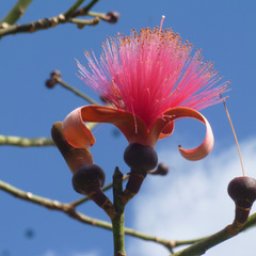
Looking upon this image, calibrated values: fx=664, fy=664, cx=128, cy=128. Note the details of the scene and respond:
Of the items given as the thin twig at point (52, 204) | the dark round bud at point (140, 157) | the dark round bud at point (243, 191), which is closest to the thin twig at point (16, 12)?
the thin twig at point (52, 204)

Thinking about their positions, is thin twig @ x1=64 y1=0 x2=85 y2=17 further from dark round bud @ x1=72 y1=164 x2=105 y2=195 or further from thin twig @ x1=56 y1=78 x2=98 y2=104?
dark round bud @ x1=72 y1=164 x2=105 y2=195

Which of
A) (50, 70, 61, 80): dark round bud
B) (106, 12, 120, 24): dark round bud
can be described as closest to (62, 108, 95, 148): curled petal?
(106, 12, 120, 24): dark round bud

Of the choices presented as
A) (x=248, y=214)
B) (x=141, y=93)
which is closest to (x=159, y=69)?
(x=141, y=93)

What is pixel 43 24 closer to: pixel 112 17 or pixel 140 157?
pixel 112 17

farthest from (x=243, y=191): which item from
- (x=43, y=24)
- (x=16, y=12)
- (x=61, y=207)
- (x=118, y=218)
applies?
(x=16, y=12)

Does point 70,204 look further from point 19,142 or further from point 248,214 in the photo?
point 248,214

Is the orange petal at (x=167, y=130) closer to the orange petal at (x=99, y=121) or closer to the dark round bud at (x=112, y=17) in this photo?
the orange petal at (x=99, y=121)
